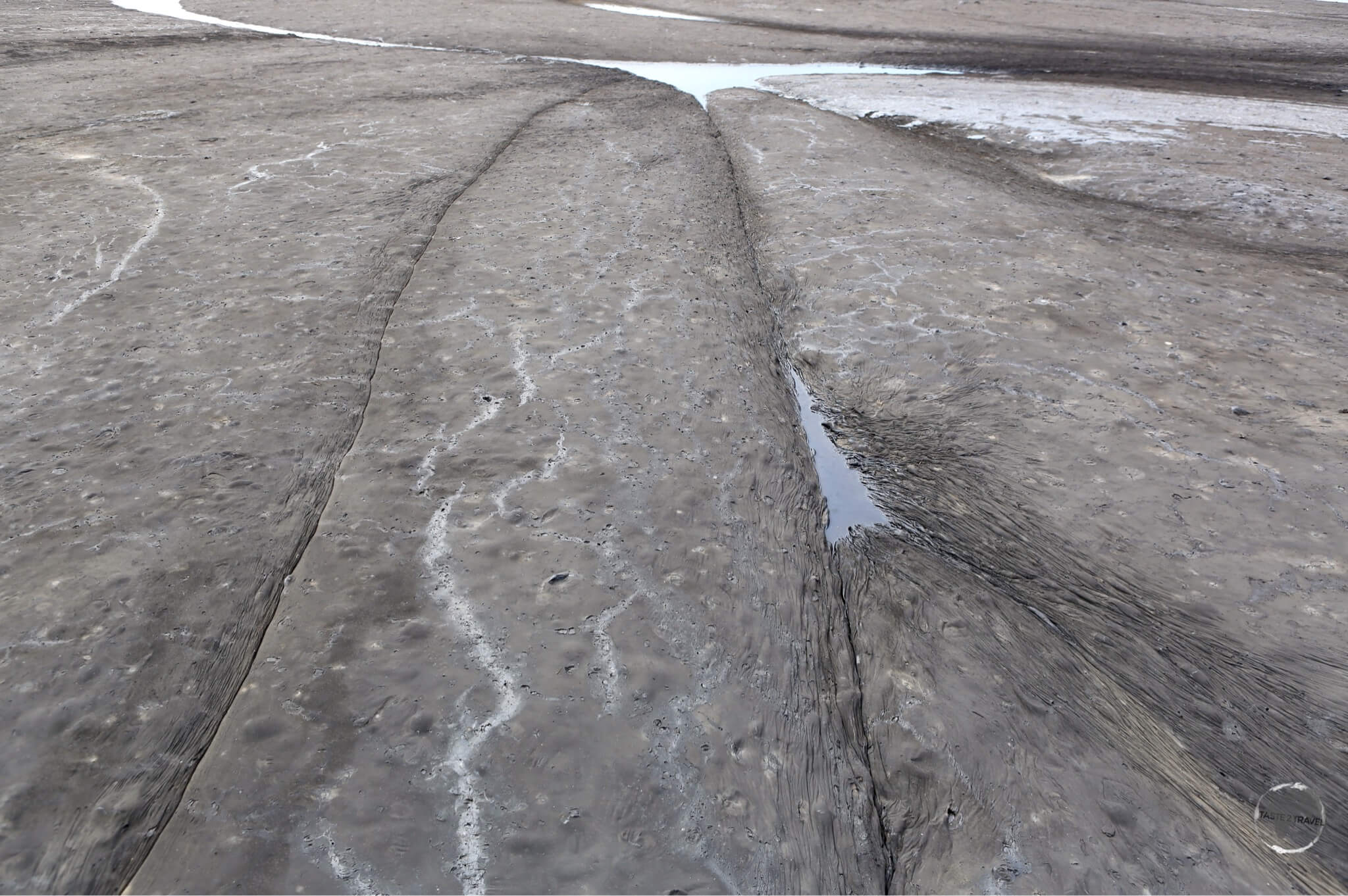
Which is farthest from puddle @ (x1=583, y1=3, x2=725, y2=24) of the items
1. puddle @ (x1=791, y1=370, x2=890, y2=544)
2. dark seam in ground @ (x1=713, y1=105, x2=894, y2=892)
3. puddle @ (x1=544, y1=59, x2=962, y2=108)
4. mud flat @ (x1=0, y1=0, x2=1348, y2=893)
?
puddle @ (x1=791, y1=370, x2=890, y2=544)

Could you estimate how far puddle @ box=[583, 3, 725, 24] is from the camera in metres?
12.3

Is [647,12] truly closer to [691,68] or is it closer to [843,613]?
[691,68]

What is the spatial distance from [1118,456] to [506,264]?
123 inches

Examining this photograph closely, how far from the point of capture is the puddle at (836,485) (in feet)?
11.1

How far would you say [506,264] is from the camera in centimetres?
479

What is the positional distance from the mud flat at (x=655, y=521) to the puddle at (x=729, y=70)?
352 centimetres

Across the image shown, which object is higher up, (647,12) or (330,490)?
(647,12)

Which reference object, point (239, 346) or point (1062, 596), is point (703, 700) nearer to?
point (1062, 596)

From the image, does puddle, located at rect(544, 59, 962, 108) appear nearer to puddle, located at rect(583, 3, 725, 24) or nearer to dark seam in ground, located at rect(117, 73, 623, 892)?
puddle, located at rect(583, 3, 725, 24)

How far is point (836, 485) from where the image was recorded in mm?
3594

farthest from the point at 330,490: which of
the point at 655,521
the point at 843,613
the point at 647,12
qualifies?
the point at 647,12

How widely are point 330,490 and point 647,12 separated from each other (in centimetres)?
1139

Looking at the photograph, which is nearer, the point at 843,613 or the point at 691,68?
the point at 843,613

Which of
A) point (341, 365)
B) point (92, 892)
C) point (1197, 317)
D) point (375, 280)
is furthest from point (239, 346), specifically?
point (1197, 317)
